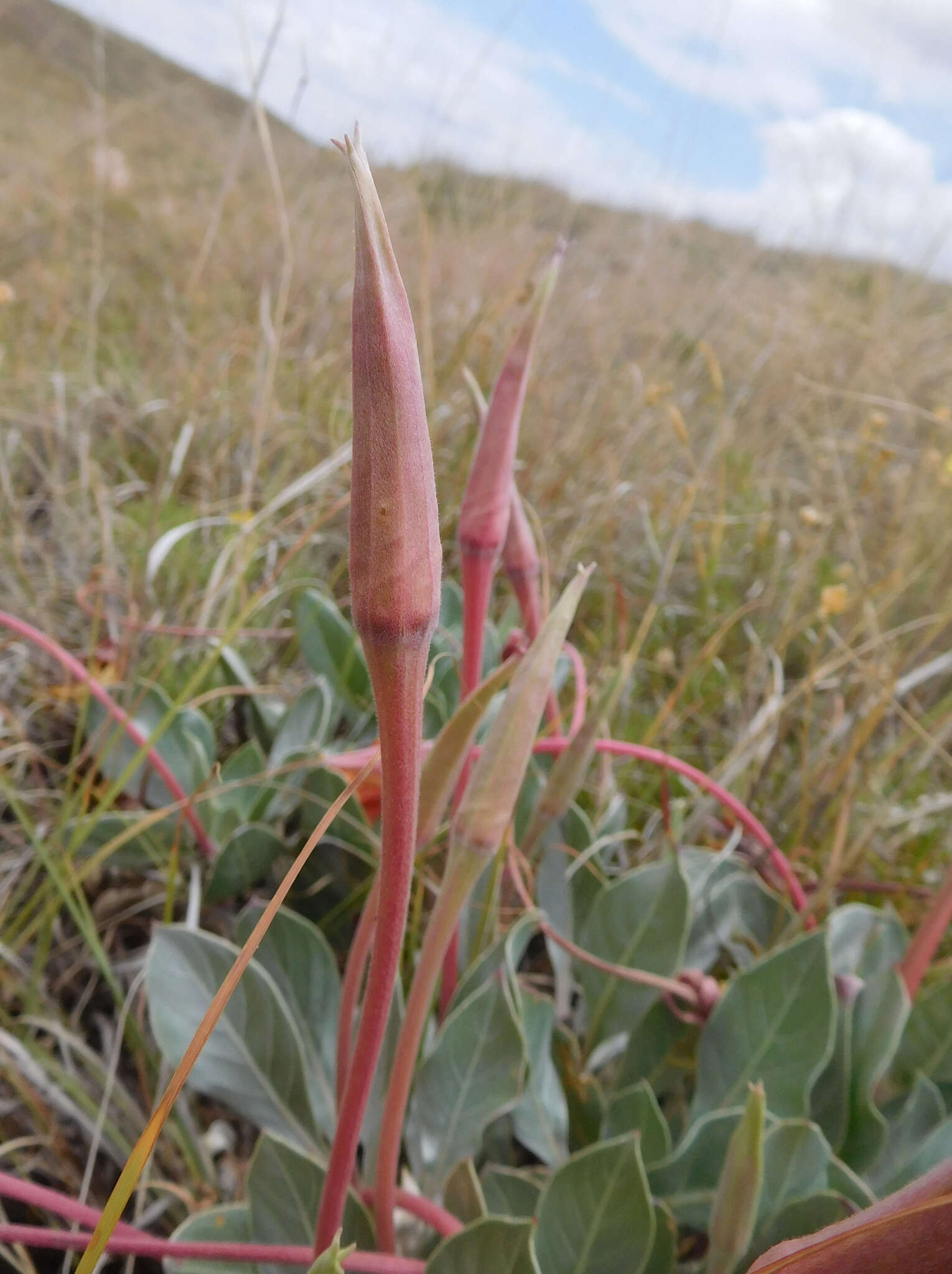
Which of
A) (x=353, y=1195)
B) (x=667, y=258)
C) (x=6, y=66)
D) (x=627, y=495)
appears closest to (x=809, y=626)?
(x=627, y=495)

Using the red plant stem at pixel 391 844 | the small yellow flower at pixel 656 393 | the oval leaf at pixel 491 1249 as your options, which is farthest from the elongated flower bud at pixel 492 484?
the small yellow flower at pixel 656 393

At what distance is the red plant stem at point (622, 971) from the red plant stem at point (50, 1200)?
35 centimetres

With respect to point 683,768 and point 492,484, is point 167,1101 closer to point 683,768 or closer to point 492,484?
point 492,484

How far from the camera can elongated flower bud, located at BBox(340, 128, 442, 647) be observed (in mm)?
280

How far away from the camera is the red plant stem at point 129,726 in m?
0.92

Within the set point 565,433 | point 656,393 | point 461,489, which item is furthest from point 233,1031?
point 565,433

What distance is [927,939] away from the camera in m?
0.77

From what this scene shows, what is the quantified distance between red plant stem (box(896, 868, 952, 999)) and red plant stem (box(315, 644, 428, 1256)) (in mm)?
481

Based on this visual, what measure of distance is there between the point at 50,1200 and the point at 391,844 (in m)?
0.35

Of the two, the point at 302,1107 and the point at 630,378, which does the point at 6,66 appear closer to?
the point at 630,378

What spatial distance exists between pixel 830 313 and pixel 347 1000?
395 centimetres

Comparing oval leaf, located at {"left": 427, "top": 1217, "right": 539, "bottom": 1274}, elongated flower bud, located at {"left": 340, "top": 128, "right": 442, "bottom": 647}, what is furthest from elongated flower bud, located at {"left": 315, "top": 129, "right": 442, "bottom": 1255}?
oval leaf, located at {"left": 427, "top": 1217, "right": 539, "bottom": 1274}

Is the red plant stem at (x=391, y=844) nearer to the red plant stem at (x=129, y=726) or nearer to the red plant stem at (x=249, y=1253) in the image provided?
the red plant stem at (x=249, y=1253)

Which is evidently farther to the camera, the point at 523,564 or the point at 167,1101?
the point at 523,564
